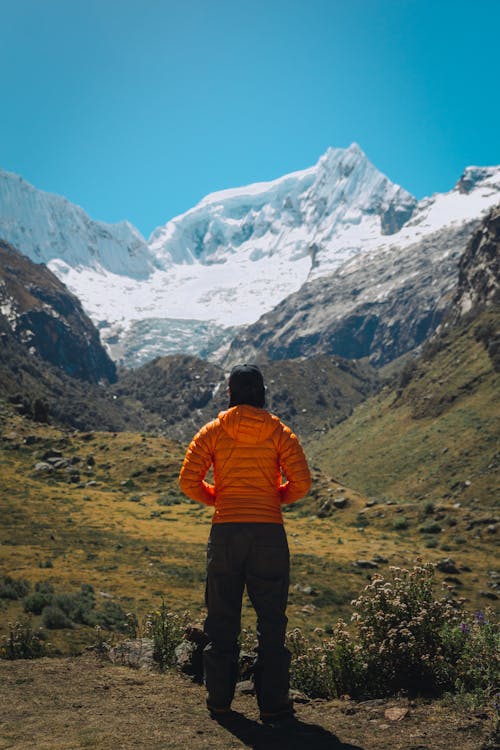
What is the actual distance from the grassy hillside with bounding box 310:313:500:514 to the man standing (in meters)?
48.6

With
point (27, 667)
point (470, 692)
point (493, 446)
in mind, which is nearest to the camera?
point (470, 692)

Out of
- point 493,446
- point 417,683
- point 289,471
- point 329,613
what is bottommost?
point 329,613

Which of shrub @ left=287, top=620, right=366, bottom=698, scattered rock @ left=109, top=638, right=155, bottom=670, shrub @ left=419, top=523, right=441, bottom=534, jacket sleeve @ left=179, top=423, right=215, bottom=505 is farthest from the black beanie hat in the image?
shrub @ left=419, top=523, right=441, bottom=534

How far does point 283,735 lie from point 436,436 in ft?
272

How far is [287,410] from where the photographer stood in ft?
648

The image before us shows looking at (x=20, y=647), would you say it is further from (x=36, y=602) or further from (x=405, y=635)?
(x=405, y=635)

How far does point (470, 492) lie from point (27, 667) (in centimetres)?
5982

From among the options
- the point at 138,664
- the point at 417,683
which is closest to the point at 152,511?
Answer: the point at 138,664

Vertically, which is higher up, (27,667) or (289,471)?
(289,471)

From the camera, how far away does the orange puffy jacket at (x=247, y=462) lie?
7.37 m

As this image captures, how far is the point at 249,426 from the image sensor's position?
7449mm

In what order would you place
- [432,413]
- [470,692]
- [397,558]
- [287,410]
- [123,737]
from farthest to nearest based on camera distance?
[287,410], [432,413], [397,558], [470,692], [123,737]

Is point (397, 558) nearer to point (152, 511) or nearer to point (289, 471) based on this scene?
point (152, 511)

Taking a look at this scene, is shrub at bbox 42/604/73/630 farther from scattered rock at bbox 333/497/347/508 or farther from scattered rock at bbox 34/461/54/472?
scattered rock at bbox 34/461/54/472
